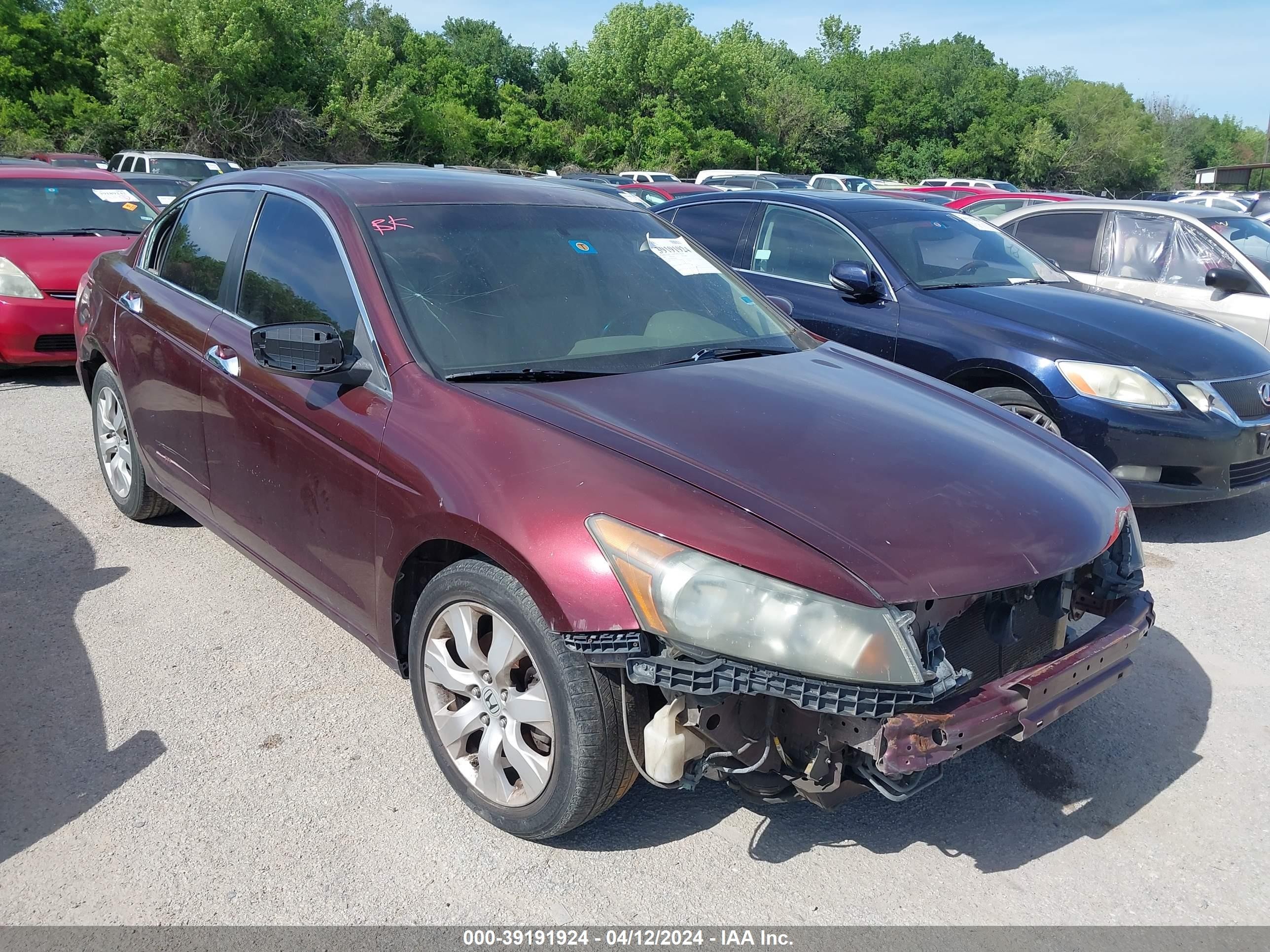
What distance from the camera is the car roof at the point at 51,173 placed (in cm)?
867

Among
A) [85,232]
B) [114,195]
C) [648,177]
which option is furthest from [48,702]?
[648,177]

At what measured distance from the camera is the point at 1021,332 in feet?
17.2

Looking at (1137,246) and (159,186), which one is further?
(159,186)

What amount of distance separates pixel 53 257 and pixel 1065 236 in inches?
311

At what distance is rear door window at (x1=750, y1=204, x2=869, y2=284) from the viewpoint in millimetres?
6121

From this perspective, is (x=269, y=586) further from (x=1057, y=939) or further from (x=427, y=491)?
(x=1057, y=939)

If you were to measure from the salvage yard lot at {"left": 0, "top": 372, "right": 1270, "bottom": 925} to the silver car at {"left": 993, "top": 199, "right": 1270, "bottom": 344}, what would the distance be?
416 centimetres

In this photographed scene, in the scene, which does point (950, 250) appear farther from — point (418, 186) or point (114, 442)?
point (114, 442)

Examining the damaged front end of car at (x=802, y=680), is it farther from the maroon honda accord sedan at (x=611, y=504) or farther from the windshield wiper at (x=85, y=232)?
the windshield wiper at (x=85, y=232)

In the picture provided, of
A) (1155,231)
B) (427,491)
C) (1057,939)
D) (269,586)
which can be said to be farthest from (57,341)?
(1155,231)

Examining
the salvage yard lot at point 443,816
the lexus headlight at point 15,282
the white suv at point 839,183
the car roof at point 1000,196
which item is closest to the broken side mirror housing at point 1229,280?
the salvage yard lot at point 443,816

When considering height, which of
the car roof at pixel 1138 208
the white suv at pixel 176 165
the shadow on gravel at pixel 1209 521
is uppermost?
the white suv at pixel 176 165

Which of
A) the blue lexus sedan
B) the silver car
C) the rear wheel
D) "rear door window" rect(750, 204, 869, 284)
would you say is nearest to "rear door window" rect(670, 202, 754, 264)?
the blue lexus sedan

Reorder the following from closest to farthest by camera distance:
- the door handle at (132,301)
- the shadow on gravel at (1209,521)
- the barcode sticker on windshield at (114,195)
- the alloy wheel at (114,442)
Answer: the door handle at (132,301), the alloy wheel at (114,442), the shadow on gravel at (1209,521), the barcode sticker on windshield at (114,195)
